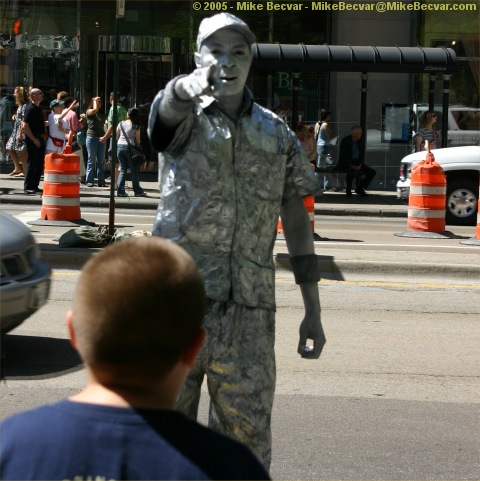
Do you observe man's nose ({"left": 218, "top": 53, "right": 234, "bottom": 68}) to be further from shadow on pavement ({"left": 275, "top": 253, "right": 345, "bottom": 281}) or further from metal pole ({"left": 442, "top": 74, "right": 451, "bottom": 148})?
metal pole ({"left": 442, "top": 74, "right": 451, "bottom": 148})

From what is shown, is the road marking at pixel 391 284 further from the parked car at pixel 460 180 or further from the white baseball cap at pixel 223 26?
the white baseball cap at pixel 223 26

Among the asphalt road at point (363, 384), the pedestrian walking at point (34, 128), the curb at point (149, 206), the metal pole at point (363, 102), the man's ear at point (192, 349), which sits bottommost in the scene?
the asphalt road at point (363, 384)

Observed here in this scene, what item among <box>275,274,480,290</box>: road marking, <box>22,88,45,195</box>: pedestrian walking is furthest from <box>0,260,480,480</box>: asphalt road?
<box>22,88,45,195</box>: pedestrian walking

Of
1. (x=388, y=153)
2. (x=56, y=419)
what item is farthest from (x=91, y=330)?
(x=388, y=153)

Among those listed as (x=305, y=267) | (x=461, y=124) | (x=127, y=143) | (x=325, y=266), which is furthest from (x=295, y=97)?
(x=305, y=267)

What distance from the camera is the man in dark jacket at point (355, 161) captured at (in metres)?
19.4

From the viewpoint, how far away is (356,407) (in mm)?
5730

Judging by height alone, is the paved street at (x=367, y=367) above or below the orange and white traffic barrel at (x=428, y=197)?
below

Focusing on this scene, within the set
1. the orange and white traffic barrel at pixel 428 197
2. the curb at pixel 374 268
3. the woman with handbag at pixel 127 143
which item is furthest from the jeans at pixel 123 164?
the curb at pixel 374 268

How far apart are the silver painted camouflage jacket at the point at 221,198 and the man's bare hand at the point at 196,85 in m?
0.20

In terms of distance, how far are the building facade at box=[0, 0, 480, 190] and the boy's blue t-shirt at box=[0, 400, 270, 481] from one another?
64.5 ft

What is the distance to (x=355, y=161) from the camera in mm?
19547

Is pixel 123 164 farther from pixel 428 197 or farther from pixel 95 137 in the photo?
pixel 428 197

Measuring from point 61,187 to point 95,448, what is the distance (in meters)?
12.1
